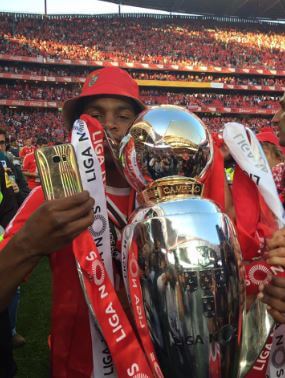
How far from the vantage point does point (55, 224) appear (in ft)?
2.68

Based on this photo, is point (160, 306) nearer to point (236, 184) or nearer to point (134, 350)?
point (134, 350)

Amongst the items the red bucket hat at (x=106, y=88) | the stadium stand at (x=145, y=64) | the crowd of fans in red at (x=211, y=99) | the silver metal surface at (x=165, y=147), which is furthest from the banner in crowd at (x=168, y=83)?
the silver metal surface at (x=165, y=147)

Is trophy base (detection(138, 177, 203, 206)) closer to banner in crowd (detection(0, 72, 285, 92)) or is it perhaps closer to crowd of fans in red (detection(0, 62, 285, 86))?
banner in crowd (detection(0, 72, 285, 92))

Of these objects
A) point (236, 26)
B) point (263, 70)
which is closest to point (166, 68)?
point (263, 70)

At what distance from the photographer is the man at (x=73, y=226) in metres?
0.84

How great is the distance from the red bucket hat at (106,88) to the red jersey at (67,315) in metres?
0.38

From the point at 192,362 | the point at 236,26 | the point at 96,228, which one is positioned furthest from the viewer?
the point at 236,26

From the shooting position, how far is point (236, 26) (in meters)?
33.9

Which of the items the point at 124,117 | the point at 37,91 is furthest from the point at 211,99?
the point at 124,117

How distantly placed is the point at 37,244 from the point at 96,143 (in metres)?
0.33

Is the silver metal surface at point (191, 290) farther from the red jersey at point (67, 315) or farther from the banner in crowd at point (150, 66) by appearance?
the banner in crowd at point (150, 66)

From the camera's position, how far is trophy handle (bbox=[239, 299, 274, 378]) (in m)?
0.93

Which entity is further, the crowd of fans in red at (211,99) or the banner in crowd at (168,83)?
the crowd of fans in red at (211,99)

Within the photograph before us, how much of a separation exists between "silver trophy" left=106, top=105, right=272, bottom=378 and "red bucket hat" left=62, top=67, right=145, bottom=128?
44 centimetres
